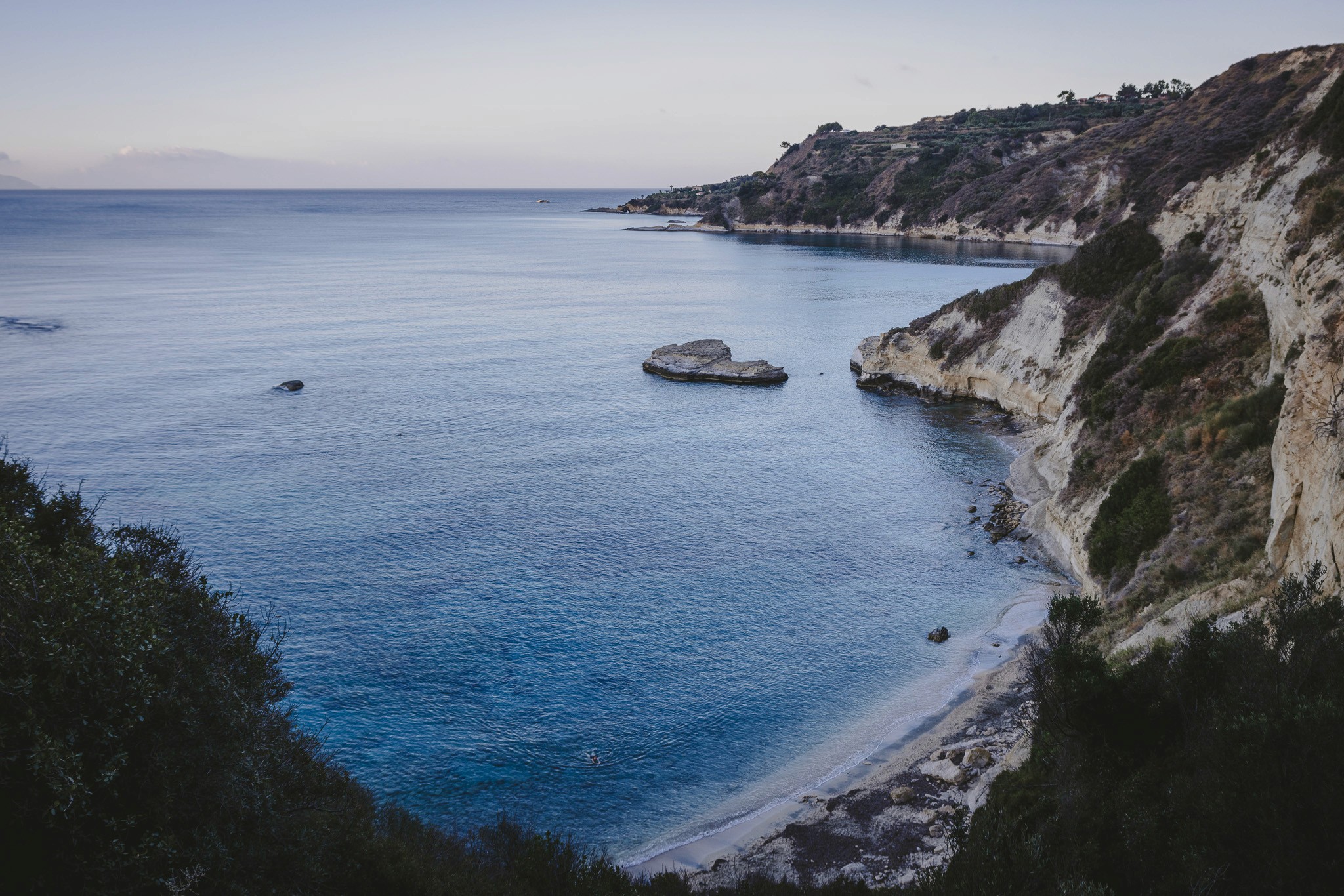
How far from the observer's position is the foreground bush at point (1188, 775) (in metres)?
11.2

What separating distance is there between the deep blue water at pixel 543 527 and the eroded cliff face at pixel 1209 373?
6.04 metres

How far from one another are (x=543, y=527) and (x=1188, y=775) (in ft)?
100.0

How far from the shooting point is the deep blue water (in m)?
24.7

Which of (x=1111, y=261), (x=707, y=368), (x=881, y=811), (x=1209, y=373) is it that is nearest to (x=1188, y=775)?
(x=881, y=811)

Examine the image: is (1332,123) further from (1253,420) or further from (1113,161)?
(1113,161)

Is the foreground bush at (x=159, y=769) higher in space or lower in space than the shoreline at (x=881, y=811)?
higher

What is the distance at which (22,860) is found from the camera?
32.9ft

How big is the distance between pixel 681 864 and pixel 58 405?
55.7 meters

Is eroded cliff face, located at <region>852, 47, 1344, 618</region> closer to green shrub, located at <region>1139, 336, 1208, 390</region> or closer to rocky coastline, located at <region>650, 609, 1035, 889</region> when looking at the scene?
green shrub, located at <region>1139, 336, 1208, 390</region>

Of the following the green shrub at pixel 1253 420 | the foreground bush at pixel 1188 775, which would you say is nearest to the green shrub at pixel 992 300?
the green shrub at pixel 1253 420

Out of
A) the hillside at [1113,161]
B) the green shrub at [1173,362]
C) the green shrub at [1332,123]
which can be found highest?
the hillside at [1113,161]

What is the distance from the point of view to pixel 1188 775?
13320 mm

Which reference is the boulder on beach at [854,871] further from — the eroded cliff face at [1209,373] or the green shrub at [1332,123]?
the green shrub at [1332,123]

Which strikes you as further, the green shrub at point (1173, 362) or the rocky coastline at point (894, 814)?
the green shrub at point (1173, 362)
